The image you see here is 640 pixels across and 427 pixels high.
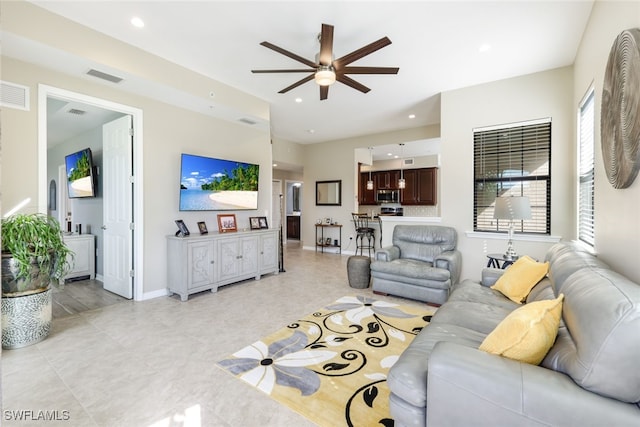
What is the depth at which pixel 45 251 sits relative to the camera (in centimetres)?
248

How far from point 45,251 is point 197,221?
1961 mm

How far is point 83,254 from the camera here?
Result: 15.2 feet

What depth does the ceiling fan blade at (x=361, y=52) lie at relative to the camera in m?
2.37

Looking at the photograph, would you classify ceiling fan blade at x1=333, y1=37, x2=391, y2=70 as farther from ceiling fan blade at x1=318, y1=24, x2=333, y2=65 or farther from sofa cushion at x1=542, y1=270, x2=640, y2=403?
sofa cushion at x1=542, y1=270, x2=640, y2=403

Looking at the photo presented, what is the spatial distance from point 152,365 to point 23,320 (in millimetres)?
1350

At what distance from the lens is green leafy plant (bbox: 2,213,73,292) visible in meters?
Answer: 2.36

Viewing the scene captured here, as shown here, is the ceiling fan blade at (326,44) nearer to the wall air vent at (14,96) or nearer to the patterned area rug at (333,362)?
the patterned area rug at (333,362)

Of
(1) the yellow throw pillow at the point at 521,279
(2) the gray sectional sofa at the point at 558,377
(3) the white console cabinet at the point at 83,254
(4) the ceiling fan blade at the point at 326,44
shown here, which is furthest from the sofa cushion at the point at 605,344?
(3) the white console cabinet at the point at 83,254

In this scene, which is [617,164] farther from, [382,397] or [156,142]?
[156,142]

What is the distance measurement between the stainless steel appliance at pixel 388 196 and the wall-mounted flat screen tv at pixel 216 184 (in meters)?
4.99

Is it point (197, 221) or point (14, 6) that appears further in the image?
point (197, 221)

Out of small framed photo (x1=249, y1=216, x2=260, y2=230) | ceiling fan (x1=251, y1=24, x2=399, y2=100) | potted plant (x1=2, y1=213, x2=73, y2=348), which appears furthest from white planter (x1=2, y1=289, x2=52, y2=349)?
ceiling fan (x1=251, y1=24, x2=399, y2=100)

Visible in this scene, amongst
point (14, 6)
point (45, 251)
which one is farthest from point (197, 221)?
point (14, 6)
